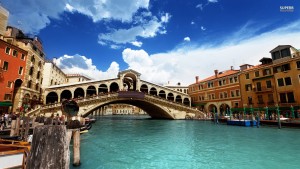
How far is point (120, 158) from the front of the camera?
8969 millimetres

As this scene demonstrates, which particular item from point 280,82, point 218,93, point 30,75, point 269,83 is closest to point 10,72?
point 30,75

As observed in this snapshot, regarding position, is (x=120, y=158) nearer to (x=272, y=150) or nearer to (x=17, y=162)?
(x=17, y=162)

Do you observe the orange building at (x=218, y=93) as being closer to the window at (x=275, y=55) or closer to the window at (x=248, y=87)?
the window at (x=248, y=87)

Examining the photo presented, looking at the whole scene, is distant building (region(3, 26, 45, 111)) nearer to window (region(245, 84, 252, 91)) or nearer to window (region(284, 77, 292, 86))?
window (region(245, 84, 252, 91))

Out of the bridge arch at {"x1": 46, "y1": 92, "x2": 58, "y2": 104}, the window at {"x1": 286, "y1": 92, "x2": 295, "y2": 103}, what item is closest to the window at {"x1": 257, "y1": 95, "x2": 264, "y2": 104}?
the window at {"x1": 286, "y1": 92, "x2": 295, "y2": 103}

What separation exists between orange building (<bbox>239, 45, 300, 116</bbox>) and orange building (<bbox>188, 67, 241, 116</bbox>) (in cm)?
223

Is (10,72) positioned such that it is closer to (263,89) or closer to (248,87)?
(248,87)

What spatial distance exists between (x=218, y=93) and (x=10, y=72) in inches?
1449

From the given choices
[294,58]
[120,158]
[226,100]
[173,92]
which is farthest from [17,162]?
[173,92]

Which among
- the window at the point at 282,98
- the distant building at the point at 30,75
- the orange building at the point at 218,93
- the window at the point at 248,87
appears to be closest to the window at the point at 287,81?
the window at the point at 282,98

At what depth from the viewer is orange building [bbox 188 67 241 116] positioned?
33656 mm

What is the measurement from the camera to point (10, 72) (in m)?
22.0

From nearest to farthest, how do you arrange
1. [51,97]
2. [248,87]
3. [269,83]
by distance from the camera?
[269,83]
[248,87]
[51,97]

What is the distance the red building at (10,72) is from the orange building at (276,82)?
36311 millimetres
